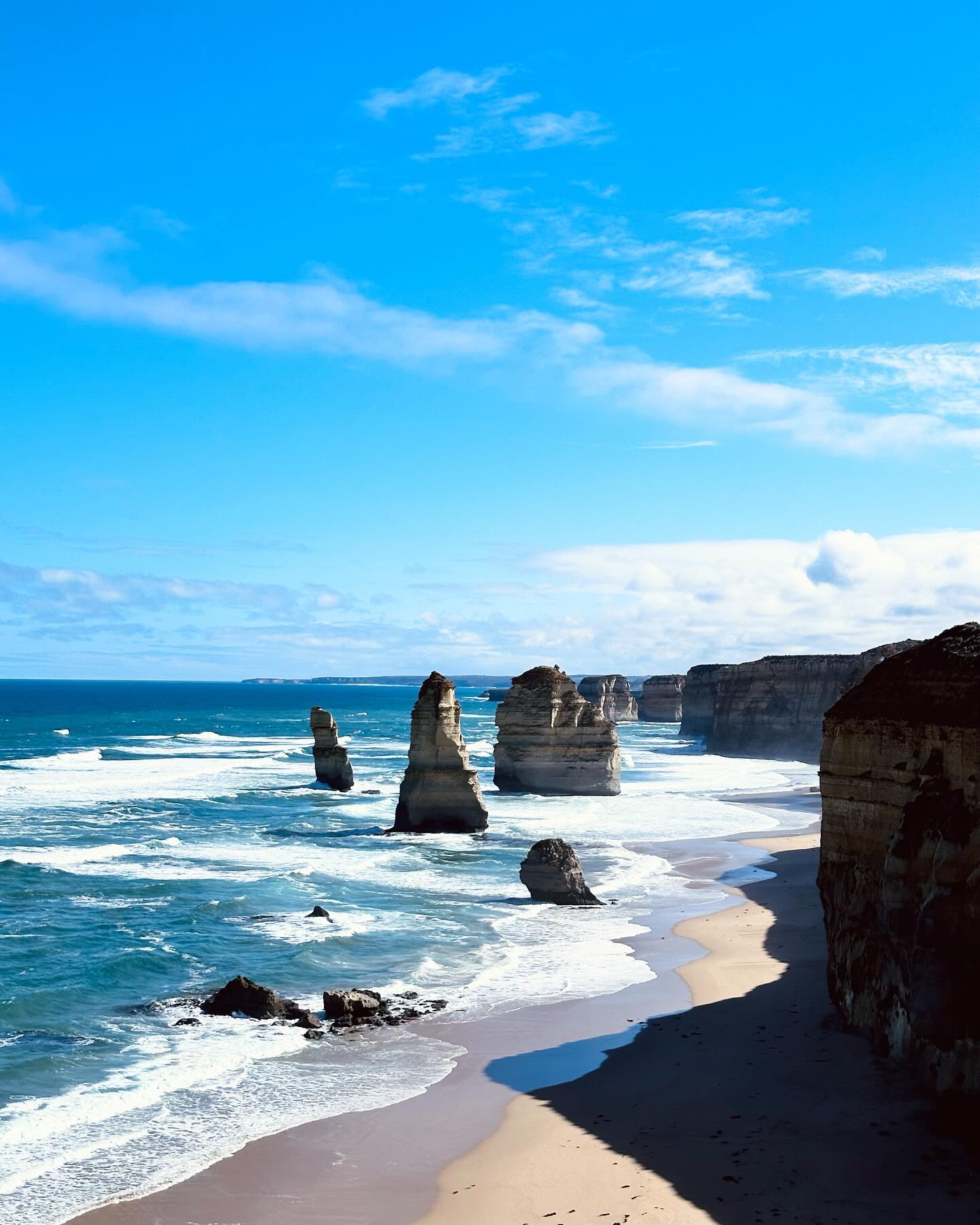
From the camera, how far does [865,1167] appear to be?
13039 mm

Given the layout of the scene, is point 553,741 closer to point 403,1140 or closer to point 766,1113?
point 403,1140

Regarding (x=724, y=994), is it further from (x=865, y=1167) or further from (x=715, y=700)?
(x=715, y=700)

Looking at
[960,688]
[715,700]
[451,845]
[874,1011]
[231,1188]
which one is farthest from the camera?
[715,700]

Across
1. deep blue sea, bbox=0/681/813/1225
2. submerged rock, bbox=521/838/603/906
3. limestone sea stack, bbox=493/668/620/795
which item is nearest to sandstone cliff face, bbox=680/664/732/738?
deep blue sea, bbox=0/681/813/1225

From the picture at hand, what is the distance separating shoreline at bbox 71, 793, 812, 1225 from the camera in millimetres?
13406

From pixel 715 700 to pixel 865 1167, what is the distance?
298 ft

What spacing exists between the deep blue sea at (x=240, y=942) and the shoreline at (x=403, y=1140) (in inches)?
16.4

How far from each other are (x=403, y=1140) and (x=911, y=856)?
25.4ft

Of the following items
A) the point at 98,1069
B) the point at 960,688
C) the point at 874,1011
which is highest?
the point at 960,688

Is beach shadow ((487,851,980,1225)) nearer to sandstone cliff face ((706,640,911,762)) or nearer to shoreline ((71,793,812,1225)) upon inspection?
shoreline ((71,793,812,1225))

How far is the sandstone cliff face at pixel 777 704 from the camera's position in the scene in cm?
9244

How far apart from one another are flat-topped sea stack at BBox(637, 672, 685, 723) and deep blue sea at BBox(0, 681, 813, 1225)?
317ft

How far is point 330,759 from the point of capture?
62125 mm

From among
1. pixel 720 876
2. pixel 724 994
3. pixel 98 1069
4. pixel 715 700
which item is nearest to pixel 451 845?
pixel 720 876
